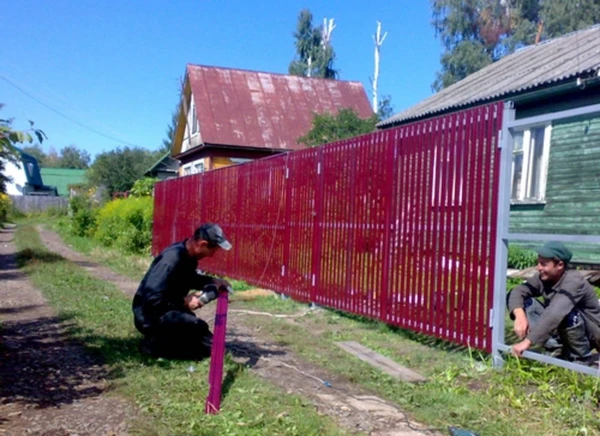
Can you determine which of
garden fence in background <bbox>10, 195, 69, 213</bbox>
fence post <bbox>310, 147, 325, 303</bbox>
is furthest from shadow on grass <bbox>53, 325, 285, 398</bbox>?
garden fence in background <bbox>10, 195, 69, 213</bbox>

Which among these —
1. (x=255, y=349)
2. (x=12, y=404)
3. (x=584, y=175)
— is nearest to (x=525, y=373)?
(x=255, y=349)

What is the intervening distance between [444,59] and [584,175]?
84.3ft

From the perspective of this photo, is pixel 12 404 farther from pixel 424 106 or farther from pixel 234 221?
pixel 424 106

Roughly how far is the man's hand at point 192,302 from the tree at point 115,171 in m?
43.4

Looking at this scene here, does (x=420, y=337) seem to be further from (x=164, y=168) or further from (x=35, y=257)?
(x=164, y=168)

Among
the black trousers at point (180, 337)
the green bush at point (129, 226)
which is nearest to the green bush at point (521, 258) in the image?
the black trousers at point (180, 337)

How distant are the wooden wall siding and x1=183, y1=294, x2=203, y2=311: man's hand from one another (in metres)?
7.86

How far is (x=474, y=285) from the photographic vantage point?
5738 millimetres

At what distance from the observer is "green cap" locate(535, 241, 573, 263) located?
16.5 ft

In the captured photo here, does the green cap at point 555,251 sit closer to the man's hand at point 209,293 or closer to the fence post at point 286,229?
the man's hand at point 209,293

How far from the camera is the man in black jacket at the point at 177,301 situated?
5.55m

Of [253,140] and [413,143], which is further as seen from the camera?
[253,140]

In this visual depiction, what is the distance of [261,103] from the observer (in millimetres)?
24641

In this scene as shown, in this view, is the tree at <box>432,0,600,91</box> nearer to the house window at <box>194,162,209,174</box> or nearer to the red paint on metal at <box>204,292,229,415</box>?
the house window at <box>194,162,209,174</box>
